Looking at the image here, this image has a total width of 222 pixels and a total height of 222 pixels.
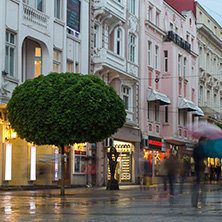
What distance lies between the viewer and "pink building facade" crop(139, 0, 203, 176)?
142ft

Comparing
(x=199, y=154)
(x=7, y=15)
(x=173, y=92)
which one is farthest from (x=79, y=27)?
(x=199, y=154)

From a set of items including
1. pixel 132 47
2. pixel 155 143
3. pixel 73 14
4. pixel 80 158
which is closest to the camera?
pixel 73 14

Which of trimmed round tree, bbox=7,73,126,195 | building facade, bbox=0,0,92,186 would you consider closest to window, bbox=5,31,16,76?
building facade, bbox=0,0,92,186

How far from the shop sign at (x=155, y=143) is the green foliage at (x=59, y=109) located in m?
21.5

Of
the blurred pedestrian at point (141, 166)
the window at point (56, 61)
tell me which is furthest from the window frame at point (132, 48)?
the window at point (56, 61)

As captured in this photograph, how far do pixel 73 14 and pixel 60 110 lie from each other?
1269 centimetres

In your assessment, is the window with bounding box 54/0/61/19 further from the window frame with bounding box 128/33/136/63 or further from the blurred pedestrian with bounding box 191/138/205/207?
the blurred pedestrian with bounding box 191/138/205/207

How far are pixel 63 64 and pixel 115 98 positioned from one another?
8616mm

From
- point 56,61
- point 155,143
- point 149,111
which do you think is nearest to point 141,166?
point 155,143

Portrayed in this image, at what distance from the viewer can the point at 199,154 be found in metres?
14.1

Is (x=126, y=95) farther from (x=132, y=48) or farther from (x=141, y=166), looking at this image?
(x=141, y=166)

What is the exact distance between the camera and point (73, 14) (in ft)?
109

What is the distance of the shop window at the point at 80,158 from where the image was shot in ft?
111

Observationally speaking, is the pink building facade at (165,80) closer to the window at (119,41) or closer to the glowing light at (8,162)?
the window at (119,41)
